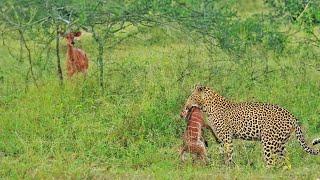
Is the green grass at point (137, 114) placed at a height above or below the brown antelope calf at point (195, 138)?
below

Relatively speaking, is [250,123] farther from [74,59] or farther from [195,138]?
[74,59]

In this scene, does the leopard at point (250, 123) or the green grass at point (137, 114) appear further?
the leopard at point (250, 123)

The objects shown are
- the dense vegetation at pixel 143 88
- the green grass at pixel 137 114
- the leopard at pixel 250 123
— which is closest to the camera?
the green grass at pixel 137 114

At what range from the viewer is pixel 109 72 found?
1123 cm

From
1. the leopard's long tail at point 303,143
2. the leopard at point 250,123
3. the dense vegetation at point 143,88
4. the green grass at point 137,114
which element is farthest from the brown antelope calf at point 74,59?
the leopard's long tail at point 303,143

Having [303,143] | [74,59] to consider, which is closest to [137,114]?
[303,143]

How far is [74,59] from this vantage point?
11.1m

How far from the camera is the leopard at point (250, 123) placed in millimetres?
7582

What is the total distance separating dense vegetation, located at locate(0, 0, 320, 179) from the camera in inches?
303

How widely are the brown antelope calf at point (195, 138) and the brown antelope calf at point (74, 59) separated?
3.46 m

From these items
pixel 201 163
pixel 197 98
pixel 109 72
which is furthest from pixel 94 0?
pixel 201 163

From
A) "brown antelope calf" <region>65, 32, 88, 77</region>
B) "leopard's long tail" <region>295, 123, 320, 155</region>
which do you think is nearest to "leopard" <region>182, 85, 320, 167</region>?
"leopard's long tail" <region>295, 123, 320, 155</region>

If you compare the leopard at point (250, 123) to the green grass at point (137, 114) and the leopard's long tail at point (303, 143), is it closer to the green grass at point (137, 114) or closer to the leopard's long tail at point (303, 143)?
the leopard's long tail at point (303, 143)

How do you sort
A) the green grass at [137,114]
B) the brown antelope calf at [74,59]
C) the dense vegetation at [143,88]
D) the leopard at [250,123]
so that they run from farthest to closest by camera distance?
the brown antelope calf at [74,59]
the dense vegetation at [143,88]
the leopard at [250,123]
the green grass at [137,114]
